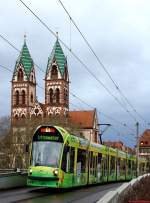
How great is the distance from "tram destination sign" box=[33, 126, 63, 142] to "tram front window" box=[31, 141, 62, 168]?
0.20 metres

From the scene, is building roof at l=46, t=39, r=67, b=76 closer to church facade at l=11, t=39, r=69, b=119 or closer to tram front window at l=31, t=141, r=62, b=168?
church facade at l=11, t=39, r=69, b=119

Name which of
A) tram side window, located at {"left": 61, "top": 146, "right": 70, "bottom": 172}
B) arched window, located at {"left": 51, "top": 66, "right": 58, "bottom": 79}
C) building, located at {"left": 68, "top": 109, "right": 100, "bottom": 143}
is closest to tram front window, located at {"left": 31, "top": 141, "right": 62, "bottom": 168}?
tram side window, located at {"left": 61, "top": 146, "right": 70, "bottom": 172}

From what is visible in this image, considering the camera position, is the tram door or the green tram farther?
the tram door

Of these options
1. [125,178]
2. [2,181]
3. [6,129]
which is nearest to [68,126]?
[6,129]

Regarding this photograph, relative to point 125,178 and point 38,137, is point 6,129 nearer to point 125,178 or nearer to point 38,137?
point 125,178

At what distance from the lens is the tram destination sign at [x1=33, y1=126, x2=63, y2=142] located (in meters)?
28.4

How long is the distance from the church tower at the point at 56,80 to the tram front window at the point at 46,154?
119 m

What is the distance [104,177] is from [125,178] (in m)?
11.7

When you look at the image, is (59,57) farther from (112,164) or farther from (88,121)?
(112,164)

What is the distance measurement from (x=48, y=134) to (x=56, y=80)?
408 feet

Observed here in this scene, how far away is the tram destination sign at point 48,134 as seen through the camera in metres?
28.4

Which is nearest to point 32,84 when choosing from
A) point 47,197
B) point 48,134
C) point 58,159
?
point 48,134

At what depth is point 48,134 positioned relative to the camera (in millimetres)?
28625

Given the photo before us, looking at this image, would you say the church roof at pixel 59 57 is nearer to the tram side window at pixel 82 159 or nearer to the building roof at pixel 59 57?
the building roof at pixel 59 57
